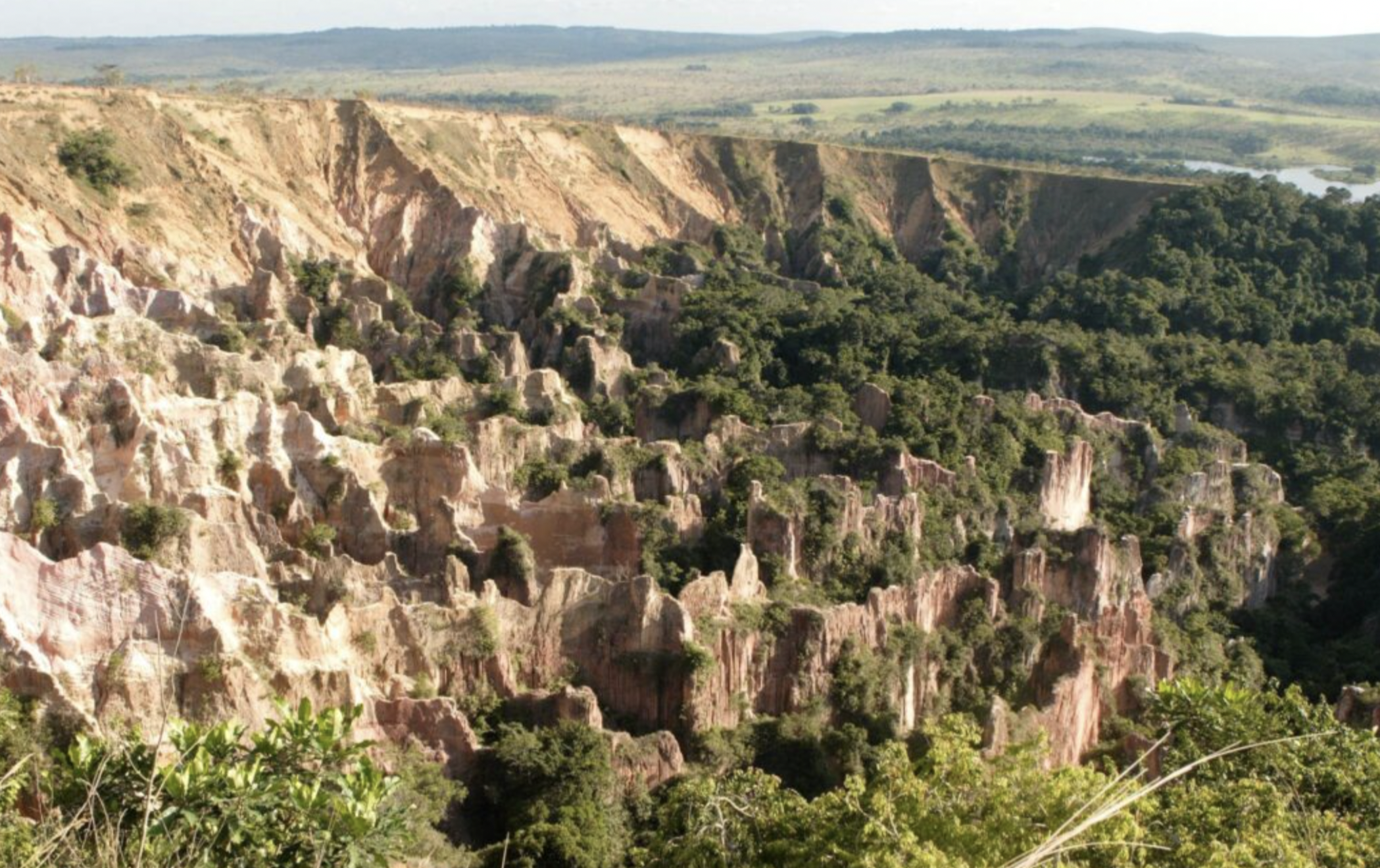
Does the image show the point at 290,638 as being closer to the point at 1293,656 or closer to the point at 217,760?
the point at 217,760

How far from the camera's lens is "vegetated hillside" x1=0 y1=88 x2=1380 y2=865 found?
1894 cm

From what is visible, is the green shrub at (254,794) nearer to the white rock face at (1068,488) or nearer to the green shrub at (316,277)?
the white rock face at (1068,488)

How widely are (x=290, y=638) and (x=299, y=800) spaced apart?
6.15 meters

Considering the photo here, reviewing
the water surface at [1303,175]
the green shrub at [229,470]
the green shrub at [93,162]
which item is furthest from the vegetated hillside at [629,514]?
the water surface at [1303,175]

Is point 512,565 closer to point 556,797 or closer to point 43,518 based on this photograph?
point 556,797

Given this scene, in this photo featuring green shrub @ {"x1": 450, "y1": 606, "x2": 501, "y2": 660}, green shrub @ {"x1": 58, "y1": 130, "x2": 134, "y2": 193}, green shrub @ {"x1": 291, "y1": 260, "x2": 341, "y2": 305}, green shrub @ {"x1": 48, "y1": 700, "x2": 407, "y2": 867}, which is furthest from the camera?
green shrub @ {"x1": 291, "y1": 260, "x2": 341, "y2": 305}

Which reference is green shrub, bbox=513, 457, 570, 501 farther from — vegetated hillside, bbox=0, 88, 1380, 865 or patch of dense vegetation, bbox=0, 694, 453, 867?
patch of dense vegetation, bbox=0, 694, 453, 867

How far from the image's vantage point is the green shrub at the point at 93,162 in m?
47.8

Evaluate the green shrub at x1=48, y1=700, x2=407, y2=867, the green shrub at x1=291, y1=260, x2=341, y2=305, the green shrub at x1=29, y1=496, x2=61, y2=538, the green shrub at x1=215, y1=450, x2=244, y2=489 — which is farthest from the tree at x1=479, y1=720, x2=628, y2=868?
the green shrub at x1=291, y1=260, x2=341, y2=305

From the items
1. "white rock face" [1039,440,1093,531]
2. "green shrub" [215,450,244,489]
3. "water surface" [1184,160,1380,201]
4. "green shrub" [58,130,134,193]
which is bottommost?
"white rock face" [1039,440,1093,531]

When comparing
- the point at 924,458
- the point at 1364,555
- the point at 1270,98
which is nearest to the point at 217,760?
the point at 924,458

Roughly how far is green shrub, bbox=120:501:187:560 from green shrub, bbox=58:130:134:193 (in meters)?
25.5

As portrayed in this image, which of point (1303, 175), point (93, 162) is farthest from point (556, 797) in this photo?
point (1303, 175)

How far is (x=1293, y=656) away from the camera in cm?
3356
